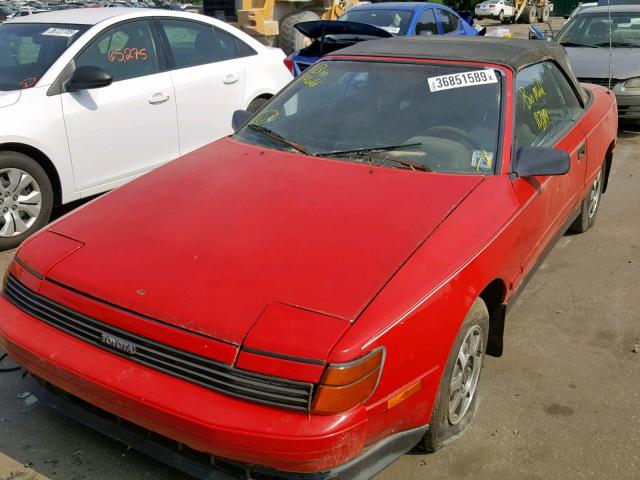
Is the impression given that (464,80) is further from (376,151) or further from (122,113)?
(122,113)

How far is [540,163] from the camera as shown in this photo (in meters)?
3.20

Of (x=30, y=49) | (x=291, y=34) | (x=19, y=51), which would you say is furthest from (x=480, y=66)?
(x=291, y=34)

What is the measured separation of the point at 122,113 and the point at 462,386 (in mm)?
3596

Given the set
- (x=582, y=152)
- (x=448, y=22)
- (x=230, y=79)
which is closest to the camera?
(x=582, y=152)

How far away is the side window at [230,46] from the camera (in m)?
6.17

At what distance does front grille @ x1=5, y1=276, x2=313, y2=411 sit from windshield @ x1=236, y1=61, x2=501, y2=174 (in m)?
1.48

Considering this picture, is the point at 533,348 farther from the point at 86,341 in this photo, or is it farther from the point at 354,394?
the point at 86,341

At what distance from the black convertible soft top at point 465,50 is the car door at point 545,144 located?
8cm

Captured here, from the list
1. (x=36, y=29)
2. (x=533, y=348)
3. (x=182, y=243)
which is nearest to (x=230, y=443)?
(x=182, y=243)

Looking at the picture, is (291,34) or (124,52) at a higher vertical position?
(124,52)

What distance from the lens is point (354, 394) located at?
6.97ft

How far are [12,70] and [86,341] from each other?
11.3ft

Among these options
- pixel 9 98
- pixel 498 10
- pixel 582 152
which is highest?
pixel 9 98

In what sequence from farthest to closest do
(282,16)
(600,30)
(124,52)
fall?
1. (282,16)
2. (600,30)
3. (124,52)
